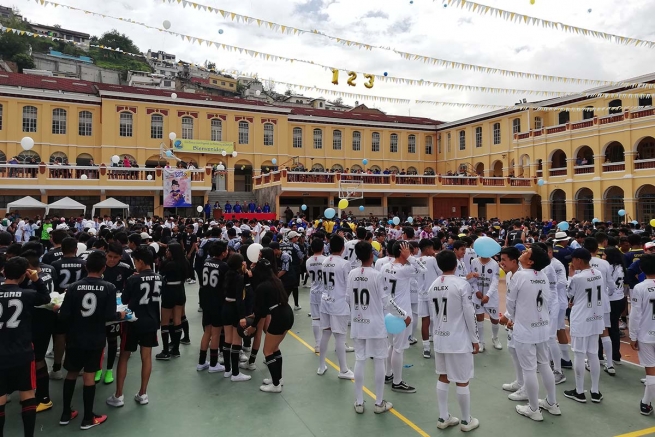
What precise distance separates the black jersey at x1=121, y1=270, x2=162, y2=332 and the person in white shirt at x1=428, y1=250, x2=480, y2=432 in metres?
3.20

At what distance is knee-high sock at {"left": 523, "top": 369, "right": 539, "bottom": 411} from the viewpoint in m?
4.48

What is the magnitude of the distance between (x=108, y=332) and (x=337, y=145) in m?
34.3

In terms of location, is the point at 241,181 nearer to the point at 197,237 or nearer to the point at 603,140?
the point at 197,237

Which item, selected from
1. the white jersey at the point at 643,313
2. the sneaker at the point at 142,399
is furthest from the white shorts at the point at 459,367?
the sneaker at the point at 142,399

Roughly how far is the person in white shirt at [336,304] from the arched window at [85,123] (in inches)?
1212

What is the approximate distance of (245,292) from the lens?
6.00 m

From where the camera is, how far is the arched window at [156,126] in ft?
104

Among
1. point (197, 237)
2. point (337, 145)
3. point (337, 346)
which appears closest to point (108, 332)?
point (337, 346)

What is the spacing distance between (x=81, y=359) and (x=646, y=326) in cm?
605

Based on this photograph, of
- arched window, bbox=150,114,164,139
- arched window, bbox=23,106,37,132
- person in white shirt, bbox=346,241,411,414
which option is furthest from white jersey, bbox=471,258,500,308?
arched window, bbox=23,106,37,132

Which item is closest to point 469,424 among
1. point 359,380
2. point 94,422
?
point 359,380

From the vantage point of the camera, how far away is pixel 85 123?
3048cm

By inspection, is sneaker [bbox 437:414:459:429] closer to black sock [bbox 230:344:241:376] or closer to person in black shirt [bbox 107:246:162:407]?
black sock [bbox 230:344:241:376]

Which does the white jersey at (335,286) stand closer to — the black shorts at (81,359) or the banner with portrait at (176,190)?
the black shorts at (81,359)
